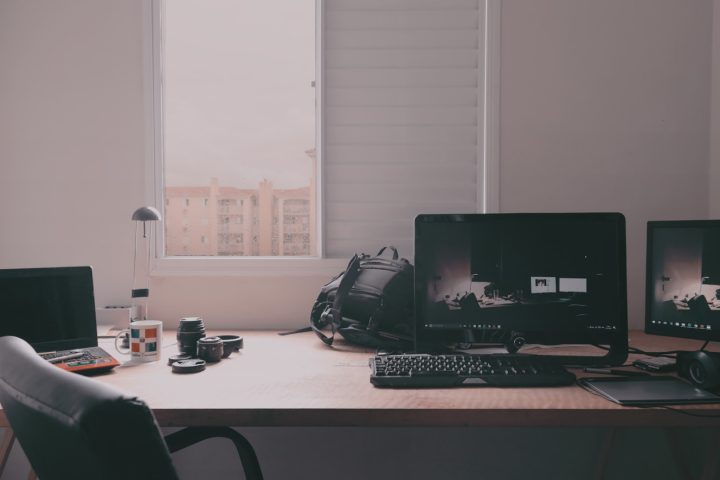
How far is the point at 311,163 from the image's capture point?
6.97ft

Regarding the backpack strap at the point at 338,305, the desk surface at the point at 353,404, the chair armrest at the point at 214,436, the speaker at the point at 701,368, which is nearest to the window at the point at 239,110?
the backpack strap at the point at 338,305

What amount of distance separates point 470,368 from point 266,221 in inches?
45.2

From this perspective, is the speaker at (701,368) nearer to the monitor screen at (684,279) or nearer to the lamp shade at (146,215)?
the monitor screen at (684,279)

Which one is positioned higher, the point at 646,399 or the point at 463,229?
the point at 463,229

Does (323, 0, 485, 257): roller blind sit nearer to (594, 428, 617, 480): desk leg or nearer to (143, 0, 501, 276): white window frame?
(143, 0, 501, 276): white window frame

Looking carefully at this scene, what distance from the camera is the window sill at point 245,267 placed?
2.07m

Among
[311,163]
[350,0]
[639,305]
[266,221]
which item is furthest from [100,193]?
[639,305]

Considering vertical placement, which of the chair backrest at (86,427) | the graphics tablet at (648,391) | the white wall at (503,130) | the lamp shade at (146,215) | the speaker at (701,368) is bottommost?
the graphics tablet at (648,391)

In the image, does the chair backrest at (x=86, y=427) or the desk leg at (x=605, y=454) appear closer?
the chair backrest at (x=86, y=427)

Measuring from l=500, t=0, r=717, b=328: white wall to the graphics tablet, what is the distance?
811 millimetres

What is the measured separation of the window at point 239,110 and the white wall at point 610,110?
81 centimetres

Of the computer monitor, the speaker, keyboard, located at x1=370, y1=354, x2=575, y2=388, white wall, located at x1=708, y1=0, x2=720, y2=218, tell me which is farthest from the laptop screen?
white wall, located at x1=708, y1=0, x2=720, y2=218

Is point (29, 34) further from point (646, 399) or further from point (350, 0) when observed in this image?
point (646, 399)

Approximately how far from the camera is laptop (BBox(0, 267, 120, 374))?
4.70 feet
